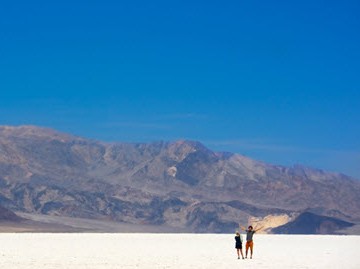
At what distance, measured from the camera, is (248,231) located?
35.4 m

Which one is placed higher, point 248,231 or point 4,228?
point 4,228
